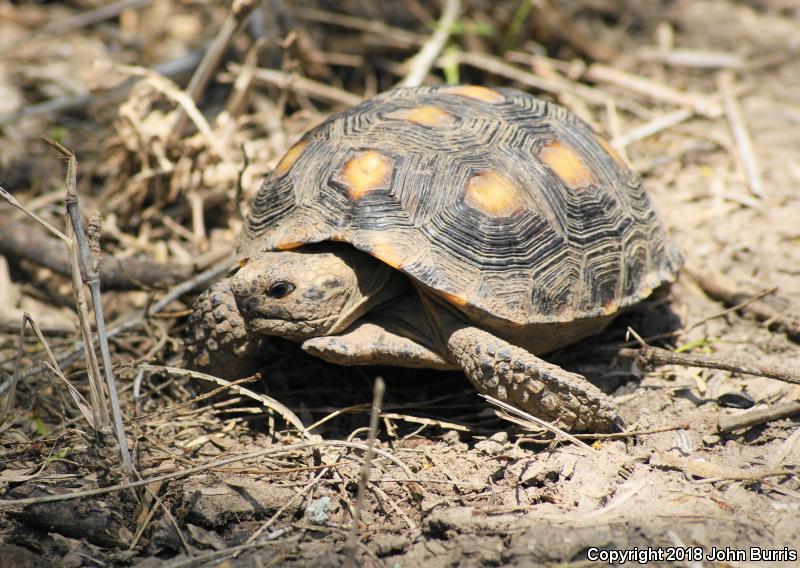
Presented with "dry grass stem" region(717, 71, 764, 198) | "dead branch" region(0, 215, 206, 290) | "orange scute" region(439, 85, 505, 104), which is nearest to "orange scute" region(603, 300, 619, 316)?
"orange scute" region(439, 85, 505, 104)

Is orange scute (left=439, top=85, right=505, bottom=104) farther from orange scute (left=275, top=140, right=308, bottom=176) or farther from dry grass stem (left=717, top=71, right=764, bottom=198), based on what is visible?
dry grass stem (left=717, top=71, right=764, bottom=198)

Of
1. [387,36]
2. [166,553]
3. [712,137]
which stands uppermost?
[387,36]

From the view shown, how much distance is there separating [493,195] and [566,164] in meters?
0.49

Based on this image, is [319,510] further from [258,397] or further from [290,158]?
[290,158]

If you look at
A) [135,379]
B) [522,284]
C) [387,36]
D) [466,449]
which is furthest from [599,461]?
[387,36]

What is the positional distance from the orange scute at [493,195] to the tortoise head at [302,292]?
0.55 m

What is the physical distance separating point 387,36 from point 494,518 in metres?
4.15

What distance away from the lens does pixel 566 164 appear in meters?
3.40

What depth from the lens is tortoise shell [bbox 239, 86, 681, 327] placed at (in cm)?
303

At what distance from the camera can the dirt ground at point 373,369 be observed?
2557 millimetres

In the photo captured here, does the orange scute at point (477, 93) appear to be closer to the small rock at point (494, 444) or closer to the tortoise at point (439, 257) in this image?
the tortoise at point (439, 257)

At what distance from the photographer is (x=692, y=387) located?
3.39m

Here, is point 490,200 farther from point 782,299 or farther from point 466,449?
point 782,299

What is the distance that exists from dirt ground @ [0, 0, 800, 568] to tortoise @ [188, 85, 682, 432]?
284 mm
